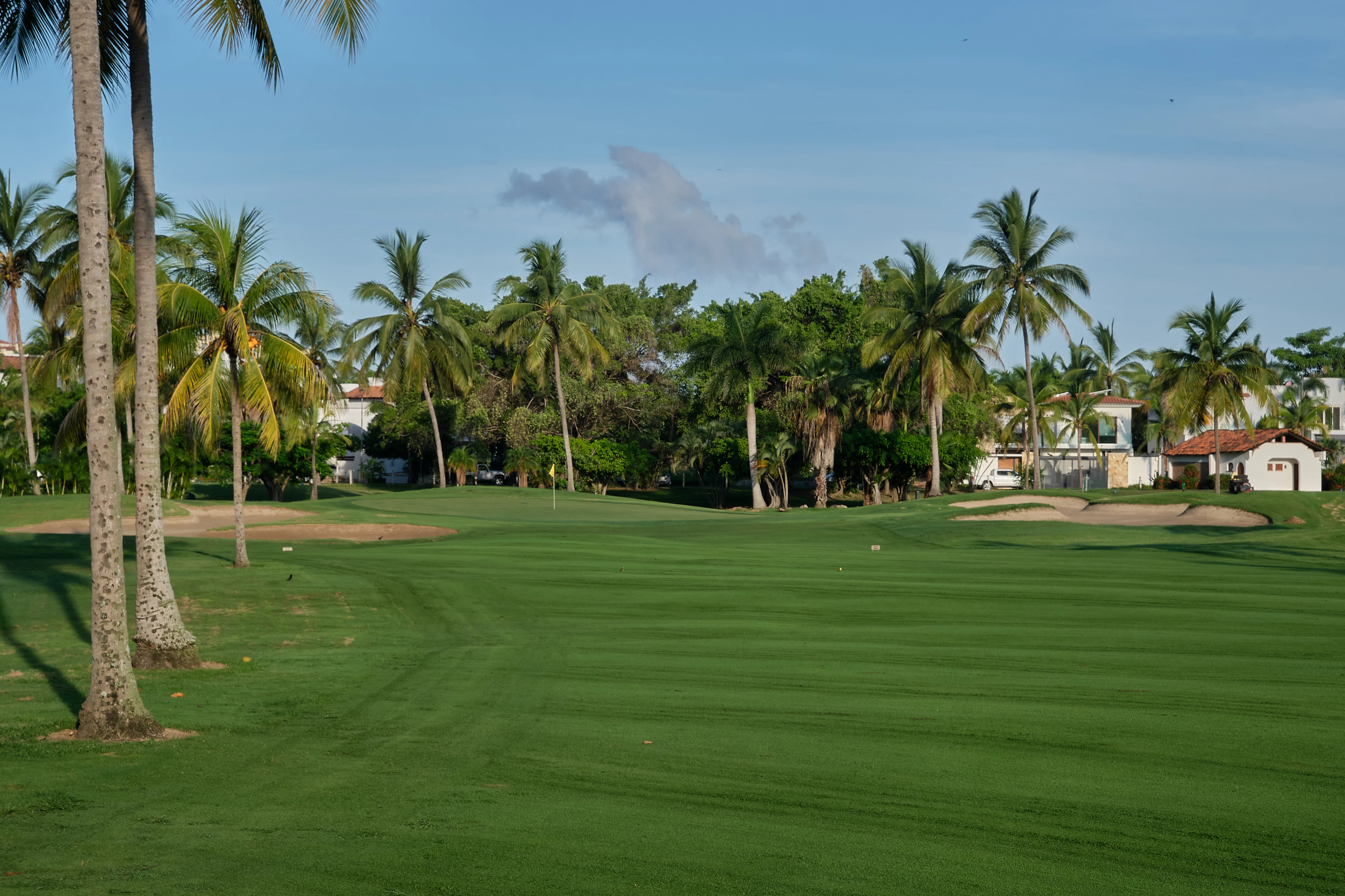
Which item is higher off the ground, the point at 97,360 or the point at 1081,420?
the point at 1081,420

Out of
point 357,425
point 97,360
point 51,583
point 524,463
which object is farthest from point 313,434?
point 97,360

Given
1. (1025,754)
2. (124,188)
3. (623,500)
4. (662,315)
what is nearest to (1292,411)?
(662,315)

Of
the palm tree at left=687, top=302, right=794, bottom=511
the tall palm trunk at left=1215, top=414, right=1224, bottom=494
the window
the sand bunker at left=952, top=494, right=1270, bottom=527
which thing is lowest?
the sand bunker at left=952, top=494, right=1270, bottom=527

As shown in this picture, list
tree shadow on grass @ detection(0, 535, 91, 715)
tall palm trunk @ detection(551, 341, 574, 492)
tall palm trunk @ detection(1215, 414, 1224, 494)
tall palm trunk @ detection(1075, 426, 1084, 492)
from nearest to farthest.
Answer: tree shadow on grass @ detection(0, 535, 91, 715) → tall palm trunk @ detection(1215, 414, 1224, 494) → tall palm trunk @ detection(551, 341, 574, 492) → tall palm trunk @ detection(1075, 426, 1084, 492)

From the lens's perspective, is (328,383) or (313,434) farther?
(313,434)

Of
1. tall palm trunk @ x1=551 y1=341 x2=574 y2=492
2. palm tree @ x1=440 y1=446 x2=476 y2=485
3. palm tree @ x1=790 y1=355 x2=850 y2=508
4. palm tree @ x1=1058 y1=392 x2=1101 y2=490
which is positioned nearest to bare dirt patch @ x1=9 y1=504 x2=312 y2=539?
tall palm trunk @ x1=551 y1=341 x2=574 y2=492

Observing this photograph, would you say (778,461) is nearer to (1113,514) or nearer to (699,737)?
(1113,514)

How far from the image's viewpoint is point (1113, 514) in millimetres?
42781

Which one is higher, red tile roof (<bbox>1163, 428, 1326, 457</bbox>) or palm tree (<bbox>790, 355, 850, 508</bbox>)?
palm tree (<bbox>790, 355, 850, 508</bbox>)

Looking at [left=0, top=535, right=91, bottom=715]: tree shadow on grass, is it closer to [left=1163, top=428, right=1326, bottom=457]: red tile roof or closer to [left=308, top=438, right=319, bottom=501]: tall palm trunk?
[left=308, top=438, right=319, bottom=501]: tall palm trunk

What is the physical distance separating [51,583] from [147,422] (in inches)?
372

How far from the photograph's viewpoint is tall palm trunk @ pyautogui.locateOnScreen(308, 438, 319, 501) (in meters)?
64.2

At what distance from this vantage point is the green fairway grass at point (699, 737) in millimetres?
6844

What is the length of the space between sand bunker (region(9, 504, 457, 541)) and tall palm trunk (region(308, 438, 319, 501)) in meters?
24.0
